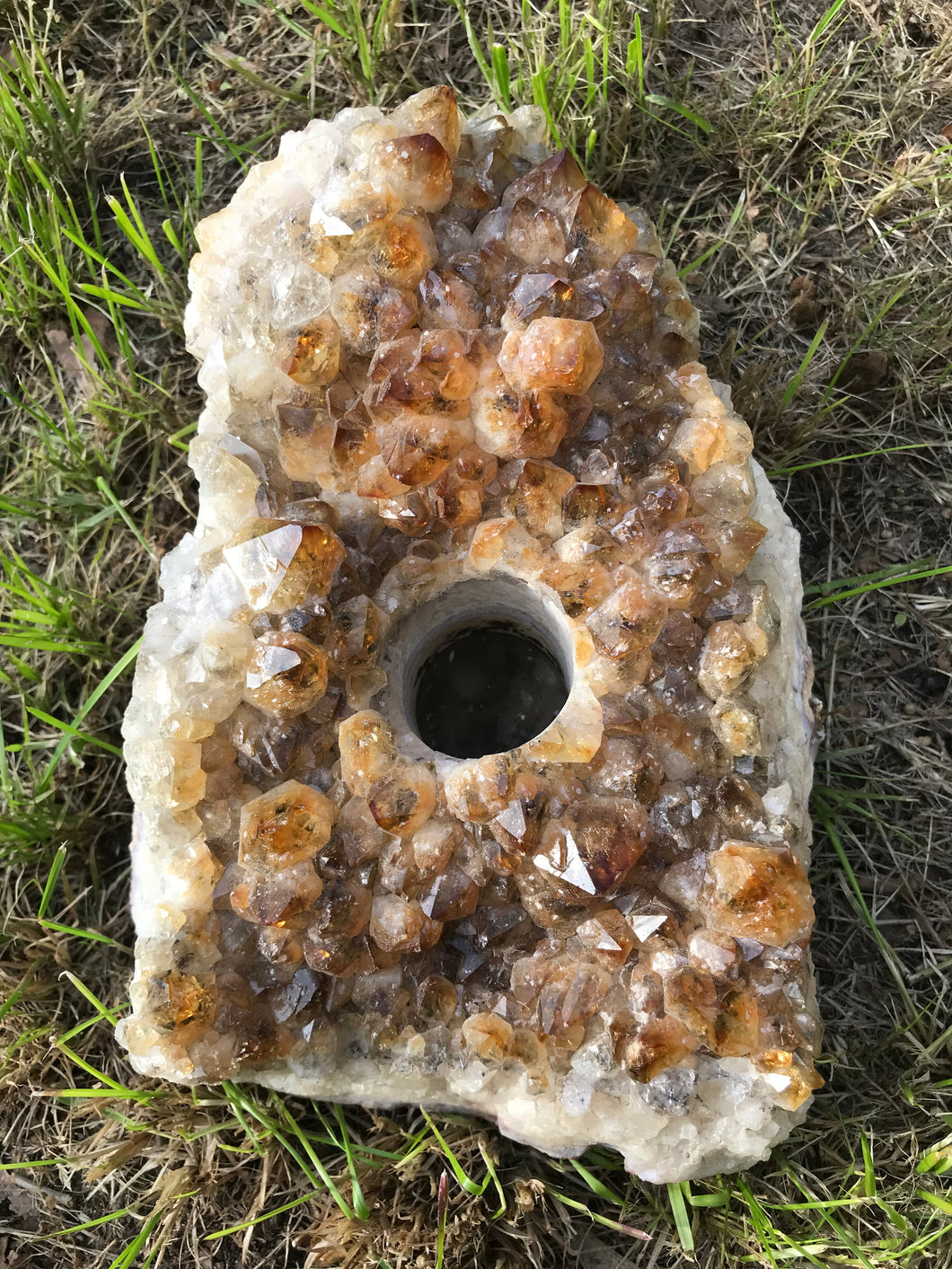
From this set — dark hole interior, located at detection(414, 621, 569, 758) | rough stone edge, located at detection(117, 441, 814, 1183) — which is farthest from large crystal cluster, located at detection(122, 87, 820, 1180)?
dark hole interior, located at detection(414, 621, 569, 758)

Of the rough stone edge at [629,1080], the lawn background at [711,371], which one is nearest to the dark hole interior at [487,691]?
the rough stone edge at [629,1080]

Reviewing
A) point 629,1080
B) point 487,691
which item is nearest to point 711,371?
point 487,691

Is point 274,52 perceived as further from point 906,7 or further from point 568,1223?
point 568,1223

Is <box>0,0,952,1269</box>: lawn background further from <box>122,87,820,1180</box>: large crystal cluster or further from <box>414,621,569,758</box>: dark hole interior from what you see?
<box>414,621,569,758</box>: dark hole interior

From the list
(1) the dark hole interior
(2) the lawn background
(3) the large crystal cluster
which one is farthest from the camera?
(1) the dark hole interior

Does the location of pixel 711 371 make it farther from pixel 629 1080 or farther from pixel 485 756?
pixel 629 1080
